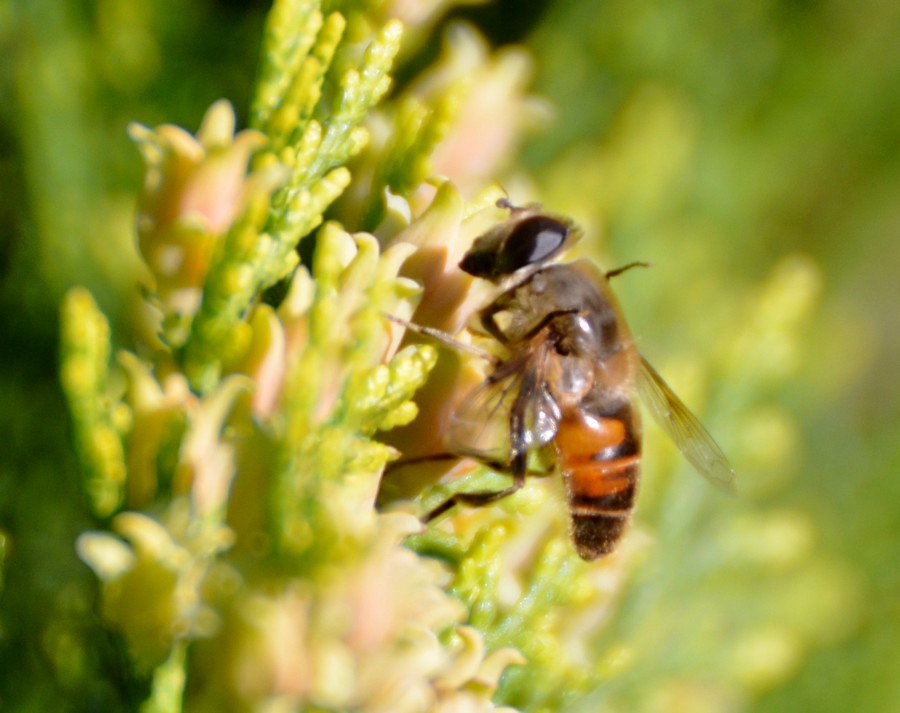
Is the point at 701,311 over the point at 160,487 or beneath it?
beneath

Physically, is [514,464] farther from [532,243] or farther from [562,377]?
[532,243]

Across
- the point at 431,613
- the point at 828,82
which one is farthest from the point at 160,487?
the point at 828,82

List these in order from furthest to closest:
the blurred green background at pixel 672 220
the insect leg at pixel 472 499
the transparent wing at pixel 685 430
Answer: the blurred green background at pixel 672 220, the transparent wing at pixel 685 430, the insect leg at pixel 472 499

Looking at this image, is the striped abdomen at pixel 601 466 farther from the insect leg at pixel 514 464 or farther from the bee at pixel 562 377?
the insect leg at pixel 514 464

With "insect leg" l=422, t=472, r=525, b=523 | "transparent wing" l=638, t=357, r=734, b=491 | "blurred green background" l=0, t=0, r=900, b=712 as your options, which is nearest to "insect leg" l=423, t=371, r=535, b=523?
"insect leg" l=422, t=472, r=525, b=523

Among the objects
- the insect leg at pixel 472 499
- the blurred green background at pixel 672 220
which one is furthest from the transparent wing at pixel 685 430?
the insect leg at pixel 472 499

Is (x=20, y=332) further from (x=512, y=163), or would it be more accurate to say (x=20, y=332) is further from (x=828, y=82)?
(x=828, y=82)
